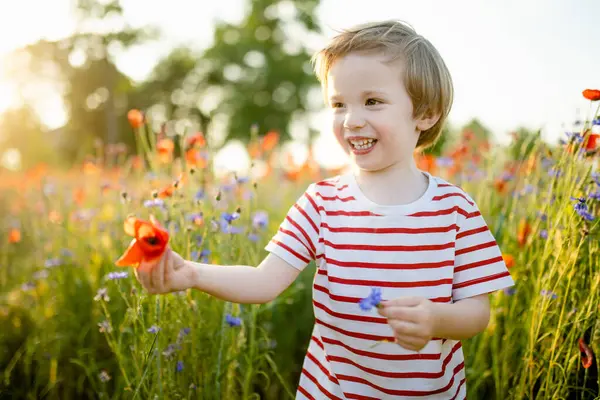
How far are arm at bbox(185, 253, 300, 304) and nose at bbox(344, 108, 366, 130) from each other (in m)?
0.41

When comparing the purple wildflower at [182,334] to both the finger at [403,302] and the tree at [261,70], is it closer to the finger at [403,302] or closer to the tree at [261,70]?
the finger at [403,302]

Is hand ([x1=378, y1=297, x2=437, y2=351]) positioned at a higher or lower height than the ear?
lower

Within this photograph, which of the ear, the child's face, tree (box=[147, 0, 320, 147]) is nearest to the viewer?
the child's face

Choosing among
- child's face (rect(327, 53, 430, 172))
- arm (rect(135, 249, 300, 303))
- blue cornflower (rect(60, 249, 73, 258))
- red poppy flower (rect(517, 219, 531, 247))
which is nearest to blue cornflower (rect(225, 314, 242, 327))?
arm (rect(135, 249, 300, 303))

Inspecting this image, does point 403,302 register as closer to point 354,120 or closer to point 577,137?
point 354,120

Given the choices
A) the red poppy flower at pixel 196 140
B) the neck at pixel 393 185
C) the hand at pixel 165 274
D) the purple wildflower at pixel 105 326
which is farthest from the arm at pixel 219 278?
the red poppy flower at pixel 196 140

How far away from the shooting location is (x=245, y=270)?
149cm

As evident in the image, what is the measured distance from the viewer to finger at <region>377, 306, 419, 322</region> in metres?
1.20

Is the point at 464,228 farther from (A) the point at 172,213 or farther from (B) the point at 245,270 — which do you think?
(A) the point at 172,213

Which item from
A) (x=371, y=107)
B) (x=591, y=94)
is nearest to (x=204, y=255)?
(x=371, y=107)

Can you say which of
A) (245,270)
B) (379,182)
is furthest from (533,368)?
(245,270)

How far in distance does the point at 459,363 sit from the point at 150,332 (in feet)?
3.26

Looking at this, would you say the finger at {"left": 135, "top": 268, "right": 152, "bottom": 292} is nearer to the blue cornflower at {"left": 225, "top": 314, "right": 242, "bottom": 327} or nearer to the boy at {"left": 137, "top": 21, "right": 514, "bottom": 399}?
the boy at {"left": 137, "top": 21, "right": 514, "bottom": 399}

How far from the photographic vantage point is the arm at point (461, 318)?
1.33 m
